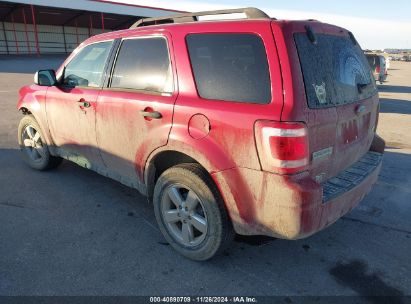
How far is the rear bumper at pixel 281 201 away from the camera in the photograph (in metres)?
2.31

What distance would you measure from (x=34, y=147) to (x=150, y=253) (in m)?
2.81

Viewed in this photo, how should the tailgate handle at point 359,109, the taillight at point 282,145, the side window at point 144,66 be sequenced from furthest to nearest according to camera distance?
the side window at point 144,66 → the tailgate handle at point 359,109 → the taillight at point 282,145

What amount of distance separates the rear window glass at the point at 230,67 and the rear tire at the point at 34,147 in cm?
288

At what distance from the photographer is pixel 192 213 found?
291cm

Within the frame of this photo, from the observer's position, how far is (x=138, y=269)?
9.30 feet

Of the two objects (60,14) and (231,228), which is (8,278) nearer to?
(231,228)

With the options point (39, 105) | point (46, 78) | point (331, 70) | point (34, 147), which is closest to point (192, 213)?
point (331, 70)

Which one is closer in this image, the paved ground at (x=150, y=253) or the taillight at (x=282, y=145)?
the taillight at (x=282, y=145)

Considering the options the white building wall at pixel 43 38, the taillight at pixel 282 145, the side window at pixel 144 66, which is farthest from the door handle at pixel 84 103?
the white building wall at pixel 43 38

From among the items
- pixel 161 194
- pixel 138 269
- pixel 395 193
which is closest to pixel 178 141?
pixel 161 194

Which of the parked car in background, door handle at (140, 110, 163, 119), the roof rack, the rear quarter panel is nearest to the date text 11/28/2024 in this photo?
the rear quarter panel

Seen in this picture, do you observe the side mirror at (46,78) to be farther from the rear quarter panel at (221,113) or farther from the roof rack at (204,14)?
the rear quarter panel at (221,113)

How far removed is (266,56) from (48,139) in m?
3.33

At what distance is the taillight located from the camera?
226cm
